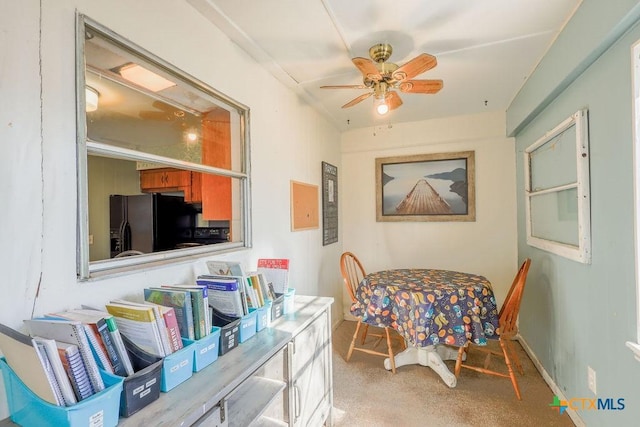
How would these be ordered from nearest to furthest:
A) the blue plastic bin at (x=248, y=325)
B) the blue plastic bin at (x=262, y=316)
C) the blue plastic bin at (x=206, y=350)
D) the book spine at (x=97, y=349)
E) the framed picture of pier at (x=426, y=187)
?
1. the book spine at (x=97, y=349)
2. the blue plastic bin at (x=206, y=350)
3. the blue plastic bin at (x=248, y=325)
4. the blue plastic bin at (x=262, y=316)
5. the framed picture of pier at (x=426, y=187)

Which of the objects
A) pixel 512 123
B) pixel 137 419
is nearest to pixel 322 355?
pixel 137 419

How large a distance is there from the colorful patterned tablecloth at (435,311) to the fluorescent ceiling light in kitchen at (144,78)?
1996 mm

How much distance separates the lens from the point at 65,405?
2.38 ft

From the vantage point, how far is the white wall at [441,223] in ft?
10.7

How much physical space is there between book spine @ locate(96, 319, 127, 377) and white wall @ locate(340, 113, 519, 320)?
312cm

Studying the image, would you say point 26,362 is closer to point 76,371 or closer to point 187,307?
point 76,371

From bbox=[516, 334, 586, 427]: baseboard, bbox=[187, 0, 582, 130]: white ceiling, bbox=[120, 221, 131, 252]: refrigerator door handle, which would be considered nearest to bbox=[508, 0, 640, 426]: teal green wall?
bbox=[516, 334, 586, 427]: baseboard

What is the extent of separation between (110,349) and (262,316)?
2.33 ft

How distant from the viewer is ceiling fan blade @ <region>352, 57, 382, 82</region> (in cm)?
177

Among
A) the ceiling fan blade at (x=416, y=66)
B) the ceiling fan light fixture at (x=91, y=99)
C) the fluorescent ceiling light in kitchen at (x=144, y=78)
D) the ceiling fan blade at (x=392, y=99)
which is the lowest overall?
the ceiling fan light fixture at (x=91, y=99)

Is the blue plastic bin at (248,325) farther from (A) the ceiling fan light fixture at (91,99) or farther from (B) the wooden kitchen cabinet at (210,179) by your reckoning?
(A) the ceiling fan light fixture at (91,99)

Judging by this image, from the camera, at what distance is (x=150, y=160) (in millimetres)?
1349

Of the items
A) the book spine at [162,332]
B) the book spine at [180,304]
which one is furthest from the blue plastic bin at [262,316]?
the book spine at [162,332]

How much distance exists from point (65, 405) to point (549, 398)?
109 inches
